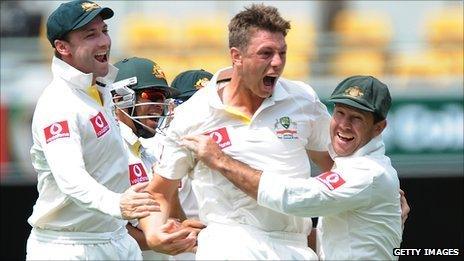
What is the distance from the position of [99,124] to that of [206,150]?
628mm

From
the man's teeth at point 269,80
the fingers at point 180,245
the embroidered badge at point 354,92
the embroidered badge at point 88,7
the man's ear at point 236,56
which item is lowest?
the fingers at point 180,245

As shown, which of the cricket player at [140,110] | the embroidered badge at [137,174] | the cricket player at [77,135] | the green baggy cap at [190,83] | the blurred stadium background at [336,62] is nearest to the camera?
the cricket player at [77,135]

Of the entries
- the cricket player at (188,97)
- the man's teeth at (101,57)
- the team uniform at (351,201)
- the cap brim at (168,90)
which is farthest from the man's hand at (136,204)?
the cap brim at (168,90)

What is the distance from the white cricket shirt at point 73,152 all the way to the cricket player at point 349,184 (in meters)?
0.51

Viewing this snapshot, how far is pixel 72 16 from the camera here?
6035 millimetres

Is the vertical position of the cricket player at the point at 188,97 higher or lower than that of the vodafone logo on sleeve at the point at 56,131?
lower

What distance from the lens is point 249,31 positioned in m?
5.72

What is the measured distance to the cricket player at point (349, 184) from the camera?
5.54m

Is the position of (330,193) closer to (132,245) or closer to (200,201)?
(200,201)

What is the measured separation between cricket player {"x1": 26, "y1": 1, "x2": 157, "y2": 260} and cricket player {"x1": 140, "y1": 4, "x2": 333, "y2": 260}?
340mm

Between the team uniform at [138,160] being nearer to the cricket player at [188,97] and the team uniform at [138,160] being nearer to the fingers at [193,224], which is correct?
the cricket player at [188,97]

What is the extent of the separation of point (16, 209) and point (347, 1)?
4627mm

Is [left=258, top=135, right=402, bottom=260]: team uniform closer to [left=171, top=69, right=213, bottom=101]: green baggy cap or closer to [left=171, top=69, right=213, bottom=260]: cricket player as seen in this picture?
[left=171, top=69, right=213, bottom=260]: cricket player

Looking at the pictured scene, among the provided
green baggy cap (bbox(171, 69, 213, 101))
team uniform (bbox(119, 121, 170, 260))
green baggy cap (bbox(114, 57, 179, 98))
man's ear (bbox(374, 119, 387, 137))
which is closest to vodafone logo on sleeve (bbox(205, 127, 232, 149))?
man's ear (bbox(374, 119, 387, 137))
